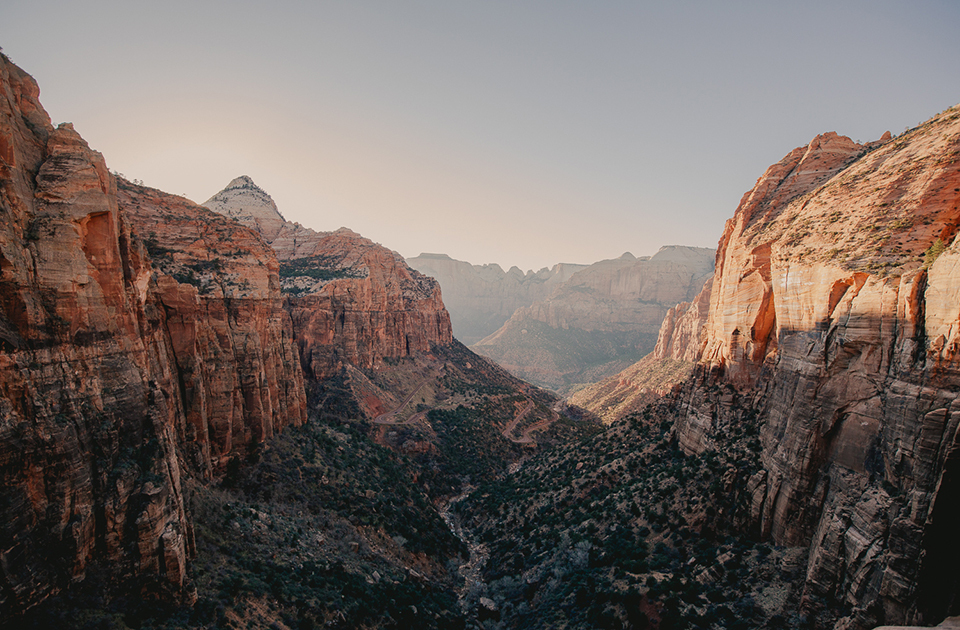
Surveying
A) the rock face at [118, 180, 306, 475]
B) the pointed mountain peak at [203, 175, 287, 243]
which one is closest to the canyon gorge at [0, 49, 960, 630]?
the rock face at [118, 180, 306, 475]

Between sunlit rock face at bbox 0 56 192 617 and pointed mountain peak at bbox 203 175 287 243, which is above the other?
pointed mountain peak at bbox 203 175 287 243

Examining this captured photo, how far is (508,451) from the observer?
6016 cm

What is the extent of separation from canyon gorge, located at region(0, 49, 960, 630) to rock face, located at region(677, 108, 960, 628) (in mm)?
94

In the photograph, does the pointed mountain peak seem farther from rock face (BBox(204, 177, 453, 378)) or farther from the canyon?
the canyon

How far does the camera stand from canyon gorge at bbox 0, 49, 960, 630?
13789 millimetres

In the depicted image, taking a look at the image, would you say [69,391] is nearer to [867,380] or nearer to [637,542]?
[637,542]

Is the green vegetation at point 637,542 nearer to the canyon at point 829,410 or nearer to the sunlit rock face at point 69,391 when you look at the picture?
the canyon at point 829,410

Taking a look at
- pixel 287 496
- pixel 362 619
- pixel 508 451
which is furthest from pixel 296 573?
pixel 508 451

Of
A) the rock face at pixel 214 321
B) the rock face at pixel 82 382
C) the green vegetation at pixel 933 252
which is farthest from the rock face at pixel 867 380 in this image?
the rock face at pixel 214 321

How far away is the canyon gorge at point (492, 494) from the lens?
13.8 m

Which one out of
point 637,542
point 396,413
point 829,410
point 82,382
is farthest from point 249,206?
point 829,410

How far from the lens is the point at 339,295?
66.9 meters

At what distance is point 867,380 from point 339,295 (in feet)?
212

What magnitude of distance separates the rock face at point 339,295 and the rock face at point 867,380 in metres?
54.6
